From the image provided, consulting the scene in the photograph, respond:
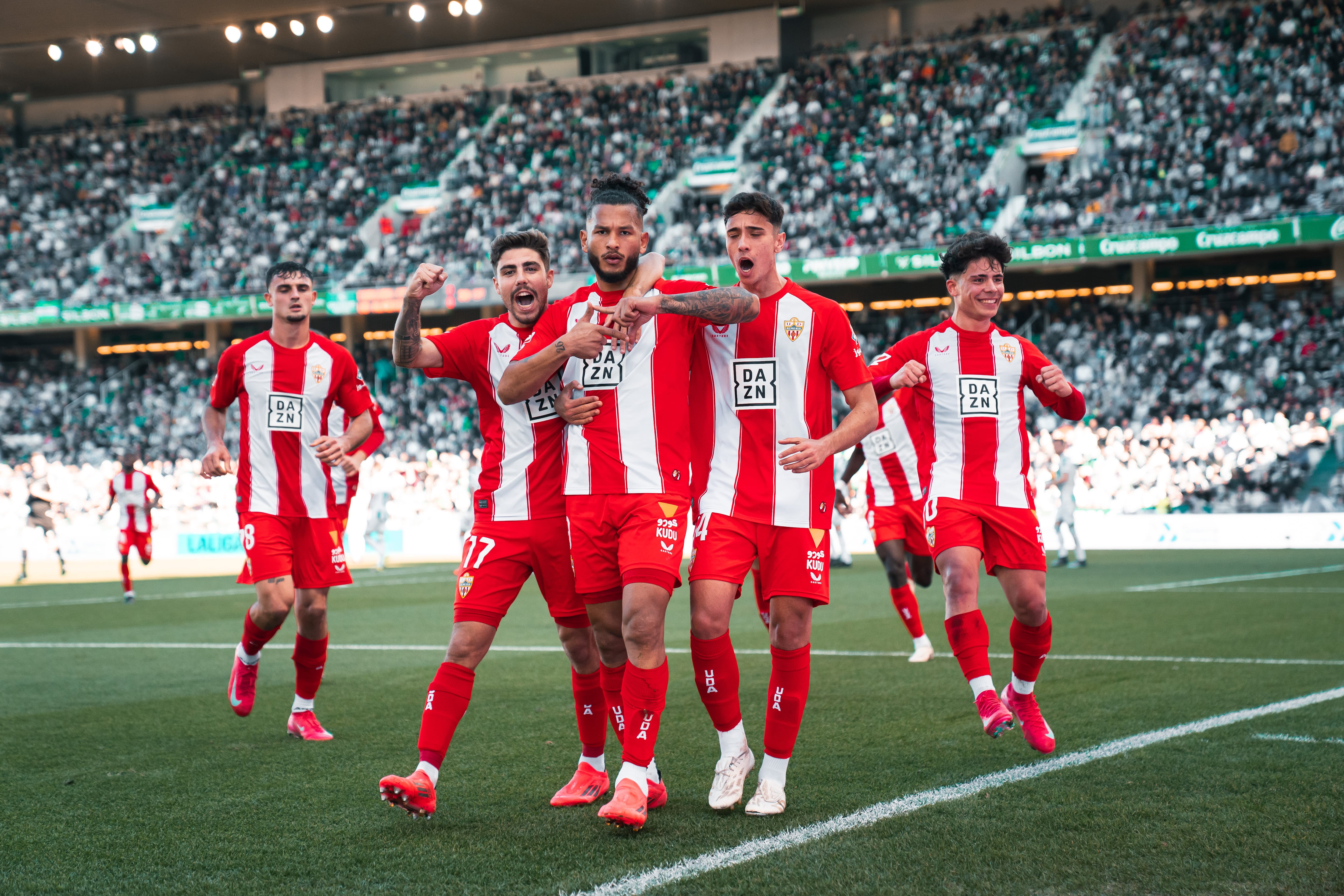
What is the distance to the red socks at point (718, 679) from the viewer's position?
4.63 metres

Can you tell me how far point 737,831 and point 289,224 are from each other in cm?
3579

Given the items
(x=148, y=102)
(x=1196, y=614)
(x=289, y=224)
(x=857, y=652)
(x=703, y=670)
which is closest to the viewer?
(x=703, y=670)

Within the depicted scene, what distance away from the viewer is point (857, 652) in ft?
31.7

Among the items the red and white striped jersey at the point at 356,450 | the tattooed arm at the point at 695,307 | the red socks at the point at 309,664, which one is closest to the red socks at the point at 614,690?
the tattooed arm at the point at 695,307

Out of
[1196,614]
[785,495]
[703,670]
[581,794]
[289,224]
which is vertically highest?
[289,224]

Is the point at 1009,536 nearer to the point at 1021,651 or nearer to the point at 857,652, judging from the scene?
the point at 1021,651

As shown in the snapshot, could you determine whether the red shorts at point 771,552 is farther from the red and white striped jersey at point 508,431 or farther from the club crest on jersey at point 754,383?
the red and white striped jersey at point 508,431

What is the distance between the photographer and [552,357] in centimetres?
436

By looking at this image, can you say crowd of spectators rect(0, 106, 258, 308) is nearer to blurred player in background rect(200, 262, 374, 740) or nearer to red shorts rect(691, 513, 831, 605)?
blurred player in background rect(200, 262, 374, 740)

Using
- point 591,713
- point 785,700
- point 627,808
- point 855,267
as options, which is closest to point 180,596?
point 591,713

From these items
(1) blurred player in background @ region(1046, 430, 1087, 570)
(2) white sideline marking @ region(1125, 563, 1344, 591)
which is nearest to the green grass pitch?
(2) white sideline marking @ region(1125, 563, 1344, 591)

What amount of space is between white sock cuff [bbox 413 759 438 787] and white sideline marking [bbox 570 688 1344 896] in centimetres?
103

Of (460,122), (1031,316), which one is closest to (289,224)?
(460,122)

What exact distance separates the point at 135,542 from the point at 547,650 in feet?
31.3
